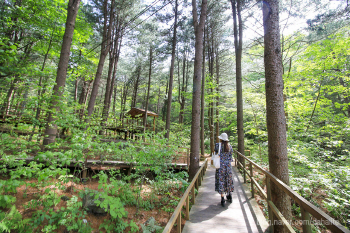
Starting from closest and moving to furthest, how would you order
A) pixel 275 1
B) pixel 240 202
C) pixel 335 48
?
pixel 275 1
pixel 240 202
pixel 335 48

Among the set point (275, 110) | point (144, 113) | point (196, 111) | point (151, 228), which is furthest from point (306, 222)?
point (144, 113)

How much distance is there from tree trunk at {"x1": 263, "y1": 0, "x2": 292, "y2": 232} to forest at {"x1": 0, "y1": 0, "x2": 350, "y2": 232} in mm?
21

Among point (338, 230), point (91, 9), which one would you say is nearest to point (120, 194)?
point (338, 230)

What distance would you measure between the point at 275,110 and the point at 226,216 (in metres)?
2.56

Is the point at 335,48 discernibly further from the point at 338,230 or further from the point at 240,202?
the point at 338,230

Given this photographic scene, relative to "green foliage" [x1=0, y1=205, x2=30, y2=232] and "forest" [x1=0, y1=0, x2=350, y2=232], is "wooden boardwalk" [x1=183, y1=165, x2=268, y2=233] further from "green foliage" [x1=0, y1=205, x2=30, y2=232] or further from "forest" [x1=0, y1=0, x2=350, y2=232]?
"green foliage" [x1=0, y1=205, x2=30, y2=232]

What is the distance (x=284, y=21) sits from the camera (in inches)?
395

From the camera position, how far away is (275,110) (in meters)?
3.28

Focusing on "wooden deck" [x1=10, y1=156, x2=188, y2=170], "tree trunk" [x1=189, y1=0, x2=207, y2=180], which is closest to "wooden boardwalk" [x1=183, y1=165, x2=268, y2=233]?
"tree trunk" [x1=189, y1=0, x2=207, y2=180]

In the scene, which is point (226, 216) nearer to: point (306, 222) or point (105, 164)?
point (306, 222)

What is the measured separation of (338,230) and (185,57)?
21.7 meters

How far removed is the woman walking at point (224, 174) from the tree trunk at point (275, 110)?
126 centimetres

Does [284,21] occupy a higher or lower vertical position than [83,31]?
higher

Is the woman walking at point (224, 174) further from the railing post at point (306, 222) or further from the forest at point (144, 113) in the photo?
the railing post at point (306, 222)
